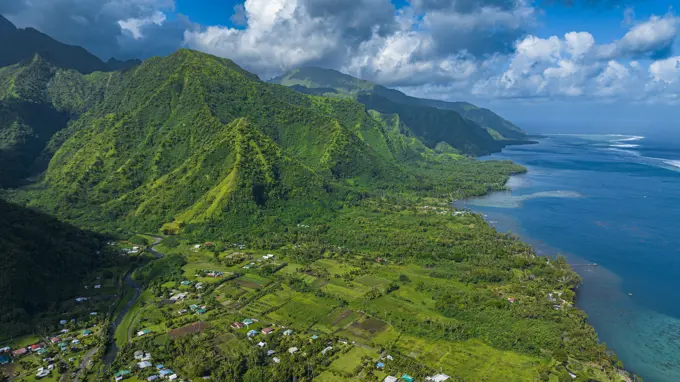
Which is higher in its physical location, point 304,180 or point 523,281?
point 304,180

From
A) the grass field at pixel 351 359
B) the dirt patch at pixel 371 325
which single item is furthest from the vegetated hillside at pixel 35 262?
the dirt patch at pixel 371 325

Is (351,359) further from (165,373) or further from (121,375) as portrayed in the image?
(121,375)

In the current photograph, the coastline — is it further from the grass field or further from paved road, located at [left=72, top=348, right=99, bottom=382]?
paved road, located at [left=72, top=348, right=99, bottom=382]

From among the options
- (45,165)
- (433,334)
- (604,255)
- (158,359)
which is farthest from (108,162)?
(604,255)

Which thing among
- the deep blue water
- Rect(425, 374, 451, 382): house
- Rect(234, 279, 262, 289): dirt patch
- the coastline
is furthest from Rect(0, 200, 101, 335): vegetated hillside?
the deep blue water

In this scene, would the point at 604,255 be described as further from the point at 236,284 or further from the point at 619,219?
the point at 236,284
